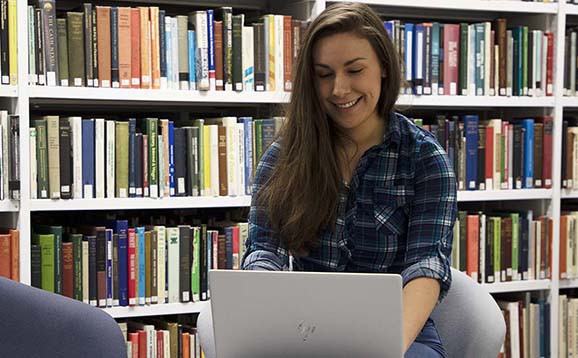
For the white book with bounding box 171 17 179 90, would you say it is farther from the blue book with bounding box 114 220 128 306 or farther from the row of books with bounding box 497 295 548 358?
the row of books with bounding box 497 295 548 358

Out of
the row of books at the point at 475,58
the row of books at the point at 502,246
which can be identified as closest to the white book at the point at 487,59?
the row of books at the point at 475,58

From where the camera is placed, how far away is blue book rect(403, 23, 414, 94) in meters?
3.42

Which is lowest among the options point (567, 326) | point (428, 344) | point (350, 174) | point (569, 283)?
point (567, 326)

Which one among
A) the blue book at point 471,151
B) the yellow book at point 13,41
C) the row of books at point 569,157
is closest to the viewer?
the yellow book at point 13,41

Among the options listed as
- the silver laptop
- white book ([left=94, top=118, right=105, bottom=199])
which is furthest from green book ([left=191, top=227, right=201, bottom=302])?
the silver laptop

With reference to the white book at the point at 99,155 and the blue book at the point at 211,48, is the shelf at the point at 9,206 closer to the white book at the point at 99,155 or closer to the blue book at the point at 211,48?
the white book at the point at 99,155

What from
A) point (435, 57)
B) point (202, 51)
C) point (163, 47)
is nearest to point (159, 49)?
point (163, 47)

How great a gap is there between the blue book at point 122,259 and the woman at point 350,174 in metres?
0.99

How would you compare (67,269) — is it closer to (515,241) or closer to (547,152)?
(515,241)

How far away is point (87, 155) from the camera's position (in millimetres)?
3008

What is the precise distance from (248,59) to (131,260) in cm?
75

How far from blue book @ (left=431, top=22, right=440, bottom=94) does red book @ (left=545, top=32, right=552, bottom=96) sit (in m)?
0.45

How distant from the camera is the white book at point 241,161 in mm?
3213

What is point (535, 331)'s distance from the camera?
368 cm
